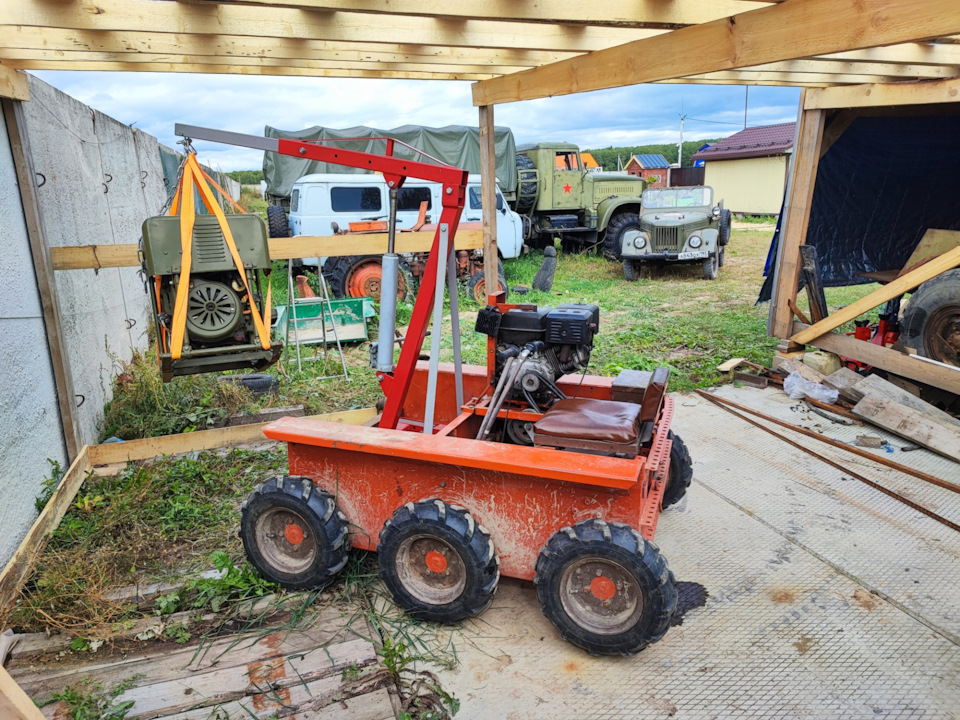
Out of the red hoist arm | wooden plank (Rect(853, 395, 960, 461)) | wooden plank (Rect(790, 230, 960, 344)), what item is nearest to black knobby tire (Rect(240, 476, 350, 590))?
the red hoist arm

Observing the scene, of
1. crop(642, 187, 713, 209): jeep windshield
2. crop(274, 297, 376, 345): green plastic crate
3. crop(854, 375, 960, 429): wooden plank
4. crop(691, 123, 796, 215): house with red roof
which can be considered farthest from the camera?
crop(691, 123, 796, 215): house with red roof

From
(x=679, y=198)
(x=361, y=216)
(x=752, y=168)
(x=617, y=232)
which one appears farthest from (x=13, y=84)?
(x=752, y=168)

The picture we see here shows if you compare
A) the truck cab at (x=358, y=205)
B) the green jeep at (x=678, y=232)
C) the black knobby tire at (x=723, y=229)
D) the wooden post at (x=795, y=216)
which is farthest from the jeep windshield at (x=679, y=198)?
the wooden post at (x=795, y=216)

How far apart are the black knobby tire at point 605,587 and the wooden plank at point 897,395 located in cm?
365

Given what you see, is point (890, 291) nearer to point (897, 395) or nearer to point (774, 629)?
point (897, 395)

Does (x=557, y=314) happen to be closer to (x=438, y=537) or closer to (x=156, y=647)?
(x=438, y=537)

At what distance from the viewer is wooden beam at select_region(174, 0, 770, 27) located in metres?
2.78

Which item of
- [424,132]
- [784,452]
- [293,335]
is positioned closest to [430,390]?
[784,452]

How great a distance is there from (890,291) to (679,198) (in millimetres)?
7714

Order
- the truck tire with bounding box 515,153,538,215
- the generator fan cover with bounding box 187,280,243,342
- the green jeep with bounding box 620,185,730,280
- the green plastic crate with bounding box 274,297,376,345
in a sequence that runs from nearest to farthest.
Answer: the generator fan cover with bounding box 187,280,243,342, the green plastic crate with bounding box 274,297,376,345, the green jeep with bounding box 620,185,730,280, the truck tire with bounding box 515,153,538,215

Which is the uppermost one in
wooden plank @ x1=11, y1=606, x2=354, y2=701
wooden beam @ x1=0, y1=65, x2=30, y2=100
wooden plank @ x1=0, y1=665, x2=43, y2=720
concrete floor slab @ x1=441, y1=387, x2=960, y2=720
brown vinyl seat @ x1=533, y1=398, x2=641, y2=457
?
wooden beam @ x1=0, y1=65, x2=30, y2=100

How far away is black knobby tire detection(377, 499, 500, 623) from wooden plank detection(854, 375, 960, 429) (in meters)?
4.07

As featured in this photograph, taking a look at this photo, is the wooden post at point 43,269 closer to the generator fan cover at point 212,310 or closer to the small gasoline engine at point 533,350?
the generator fan cover at point 212,310

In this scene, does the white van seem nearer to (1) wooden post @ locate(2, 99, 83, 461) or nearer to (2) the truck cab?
(2) the truck cab
